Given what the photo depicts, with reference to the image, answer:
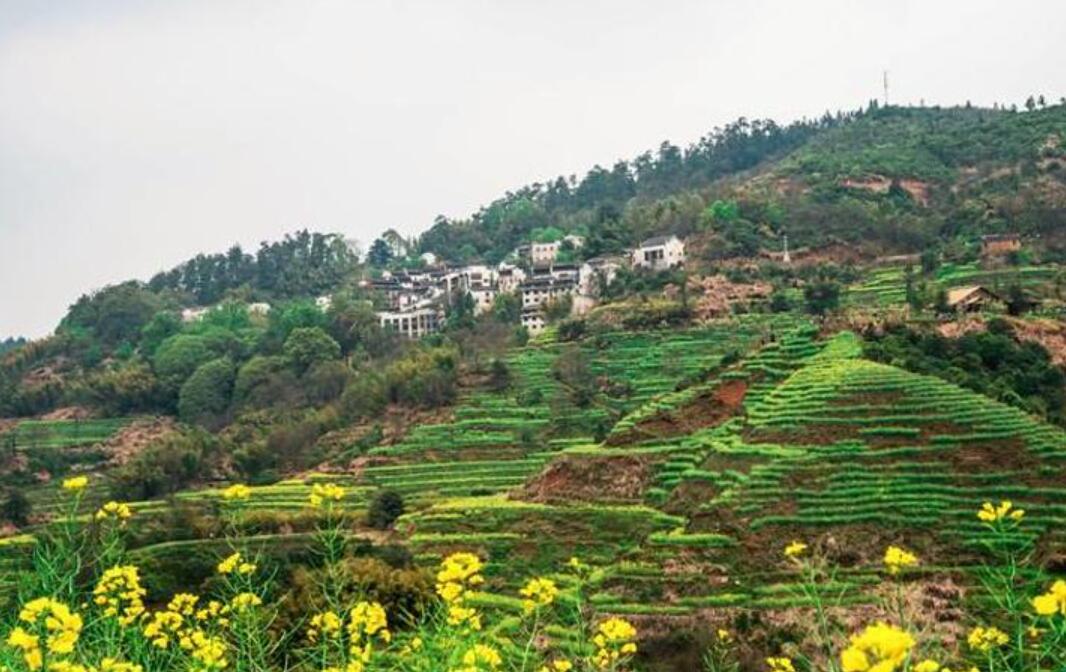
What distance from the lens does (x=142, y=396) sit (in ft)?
181

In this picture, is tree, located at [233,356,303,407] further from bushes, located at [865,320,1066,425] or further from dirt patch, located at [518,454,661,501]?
bushes, located at [865,320,1066,425]

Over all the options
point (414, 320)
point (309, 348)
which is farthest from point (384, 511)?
point (414, 320)

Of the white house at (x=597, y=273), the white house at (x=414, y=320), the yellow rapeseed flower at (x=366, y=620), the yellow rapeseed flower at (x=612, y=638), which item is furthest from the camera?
the white house at (x=414, y=320)

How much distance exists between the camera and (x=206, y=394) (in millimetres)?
54062

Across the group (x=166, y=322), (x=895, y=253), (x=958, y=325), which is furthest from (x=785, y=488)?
(x=166, y=322)

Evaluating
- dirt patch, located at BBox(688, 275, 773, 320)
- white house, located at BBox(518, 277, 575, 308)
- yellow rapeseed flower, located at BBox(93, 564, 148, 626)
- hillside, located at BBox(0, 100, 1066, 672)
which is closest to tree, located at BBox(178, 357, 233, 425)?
hillside, located at BBox(0, 100, 1066, 672)

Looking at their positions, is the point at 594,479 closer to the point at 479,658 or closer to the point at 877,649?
the point at 479,658

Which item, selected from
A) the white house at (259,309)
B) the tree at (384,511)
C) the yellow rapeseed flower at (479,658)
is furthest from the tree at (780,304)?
the white house at (259,309)

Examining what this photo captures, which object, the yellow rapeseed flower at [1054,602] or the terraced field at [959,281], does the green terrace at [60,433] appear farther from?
the yellow rapeseed flower at [1054,602]

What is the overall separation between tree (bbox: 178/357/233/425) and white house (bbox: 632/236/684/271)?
23.6 metres

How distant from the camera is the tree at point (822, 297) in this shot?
4247 cm

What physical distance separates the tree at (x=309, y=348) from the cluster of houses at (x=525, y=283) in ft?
25.6

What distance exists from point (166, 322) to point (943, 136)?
5716 cm

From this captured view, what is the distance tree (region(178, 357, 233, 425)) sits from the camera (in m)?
53.6
